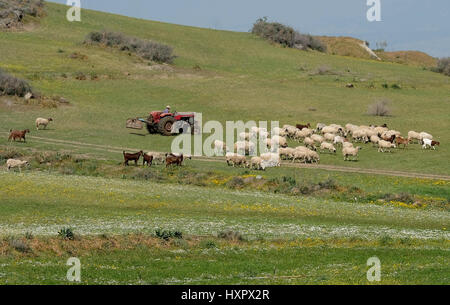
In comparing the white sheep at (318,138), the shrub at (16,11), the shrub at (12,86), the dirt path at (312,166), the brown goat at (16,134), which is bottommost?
the dirt path at (312,166)

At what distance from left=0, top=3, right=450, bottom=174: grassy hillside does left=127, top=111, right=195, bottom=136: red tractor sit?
48.5 inches

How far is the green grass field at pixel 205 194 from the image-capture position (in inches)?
856

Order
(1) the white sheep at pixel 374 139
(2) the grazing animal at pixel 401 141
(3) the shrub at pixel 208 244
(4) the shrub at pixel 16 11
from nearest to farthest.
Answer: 1. (3) the shrub at pixel 208 244
2. (2) the grazing animal at pixel 401 141
3. (1) the white sheep at pixel 374 139
4. (4) the shrub at pixel 16 11

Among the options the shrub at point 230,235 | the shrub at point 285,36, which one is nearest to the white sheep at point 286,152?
the shrub at point 230,235

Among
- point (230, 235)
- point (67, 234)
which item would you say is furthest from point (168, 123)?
point (67, 234)

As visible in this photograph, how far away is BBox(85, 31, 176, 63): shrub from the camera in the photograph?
95312mm

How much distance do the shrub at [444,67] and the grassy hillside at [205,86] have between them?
2756 mm

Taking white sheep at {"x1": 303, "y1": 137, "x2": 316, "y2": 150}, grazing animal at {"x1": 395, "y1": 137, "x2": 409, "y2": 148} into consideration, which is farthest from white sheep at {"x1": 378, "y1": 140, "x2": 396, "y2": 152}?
white sheep at {"x1": 303, "y1": 137, "x2": 316, "y2": 150}

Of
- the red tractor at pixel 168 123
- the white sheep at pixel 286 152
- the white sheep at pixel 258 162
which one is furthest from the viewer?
the red tractor at pixel 168 123

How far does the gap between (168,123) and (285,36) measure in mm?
70060

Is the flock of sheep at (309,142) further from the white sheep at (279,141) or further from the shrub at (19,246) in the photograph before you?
the shrub at (19,246)

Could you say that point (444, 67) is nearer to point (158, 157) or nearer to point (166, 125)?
point (166, 125)

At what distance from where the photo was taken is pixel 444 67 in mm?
105625
